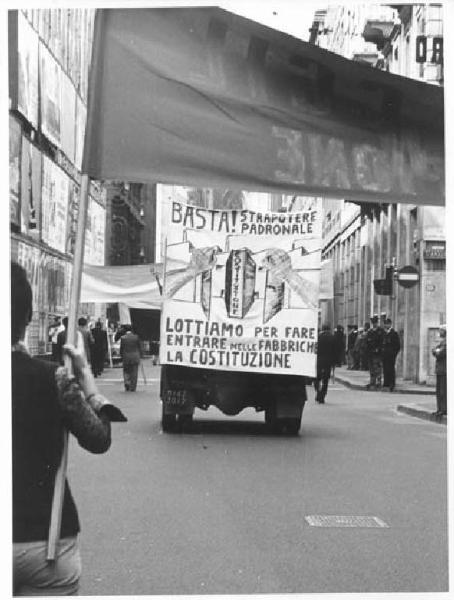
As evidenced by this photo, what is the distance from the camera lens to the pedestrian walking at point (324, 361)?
19.5 meters

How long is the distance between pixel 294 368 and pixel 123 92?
8719 mm

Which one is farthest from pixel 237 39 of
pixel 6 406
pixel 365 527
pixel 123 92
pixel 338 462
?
pixel 338 462

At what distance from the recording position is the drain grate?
7.68 metres

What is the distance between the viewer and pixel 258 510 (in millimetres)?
8117

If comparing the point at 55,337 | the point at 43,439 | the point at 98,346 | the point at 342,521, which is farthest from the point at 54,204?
the point at 98,346

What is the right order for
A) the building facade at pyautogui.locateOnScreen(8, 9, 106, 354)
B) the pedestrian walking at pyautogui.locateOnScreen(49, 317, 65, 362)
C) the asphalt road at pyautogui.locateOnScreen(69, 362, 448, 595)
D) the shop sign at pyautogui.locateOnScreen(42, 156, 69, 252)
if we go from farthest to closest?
the shop sign at pyautogui.locateOnScreen(42, 156, 69, 252)
the asphalt road at pyautogui.locateOnScreen(69, 362, 448, 595)
the building facade at pyautogui.locateOnScreen(8, 9, 106, 354)
the pedestrian walking at pyautogui.locateOnScreen(49, 317, 65, 362)

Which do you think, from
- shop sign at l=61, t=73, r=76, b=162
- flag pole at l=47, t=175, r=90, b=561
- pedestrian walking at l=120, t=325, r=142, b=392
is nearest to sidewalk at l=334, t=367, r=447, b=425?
pedestrian walking at l=120, t=325, r=142, b=392

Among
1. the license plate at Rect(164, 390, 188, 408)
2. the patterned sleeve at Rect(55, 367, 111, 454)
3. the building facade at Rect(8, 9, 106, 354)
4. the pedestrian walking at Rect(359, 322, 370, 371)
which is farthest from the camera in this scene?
the pedestrian walking at Rect(359, 322, 370, 371)

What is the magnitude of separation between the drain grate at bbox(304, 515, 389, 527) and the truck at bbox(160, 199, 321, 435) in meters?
4.55

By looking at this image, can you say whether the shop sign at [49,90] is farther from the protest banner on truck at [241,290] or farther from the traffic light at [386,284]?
the traffic light at [386,284]

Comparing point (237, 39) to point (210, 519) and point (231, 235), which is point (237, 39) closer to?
point (210, 519)

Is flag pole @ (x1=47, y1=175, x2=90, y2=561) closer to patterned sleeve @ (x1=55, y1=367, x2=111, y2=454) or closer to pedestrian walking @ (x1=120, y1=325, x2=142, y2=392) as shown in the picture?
patterned sleeve @ (x1=55, y1=367, x2=111, y2=454)

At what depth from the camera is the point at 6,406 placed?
410 centimetres

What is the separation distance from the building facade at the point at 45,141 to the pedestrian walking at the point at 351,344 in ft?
76.9
